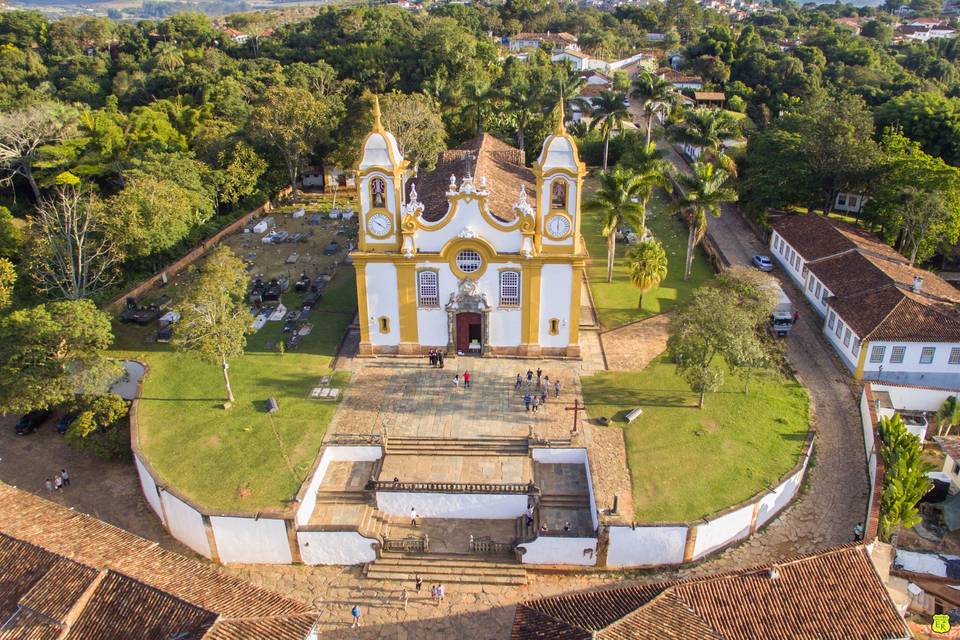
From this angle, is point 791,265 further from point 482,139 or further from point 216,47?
point 216,47

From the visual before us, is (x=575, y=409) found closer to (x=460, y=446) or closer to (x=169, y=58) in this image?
(x=460, y=446)

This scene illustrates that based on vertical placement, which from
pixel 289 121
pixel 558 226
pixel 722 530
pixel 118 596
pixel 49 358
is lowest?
pixel 722 530

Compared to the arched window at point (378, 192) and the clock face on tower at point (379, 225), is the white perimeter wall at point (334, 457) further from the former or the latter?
the arched window at point (378, 192)

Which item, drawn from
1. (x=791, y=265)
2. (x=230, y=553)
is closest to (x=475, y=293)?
(x=230, y=553)

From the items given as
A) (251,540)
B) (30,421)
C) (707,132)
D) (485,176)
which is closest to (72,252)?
(30,421)

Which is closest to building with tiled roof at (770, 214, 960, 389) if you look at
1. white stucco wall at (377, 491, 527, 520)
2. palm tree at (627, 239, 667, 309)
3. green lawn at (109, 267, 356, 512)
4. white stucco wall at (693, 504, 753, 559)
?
palm tree at (627, 239, 667, 309)

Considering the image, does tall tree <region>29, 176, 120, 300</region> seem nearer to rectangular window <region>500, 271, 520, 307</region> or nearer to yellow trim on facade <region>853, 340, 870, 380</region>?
rectangular window <region>500, 271, 520, 307</region>
